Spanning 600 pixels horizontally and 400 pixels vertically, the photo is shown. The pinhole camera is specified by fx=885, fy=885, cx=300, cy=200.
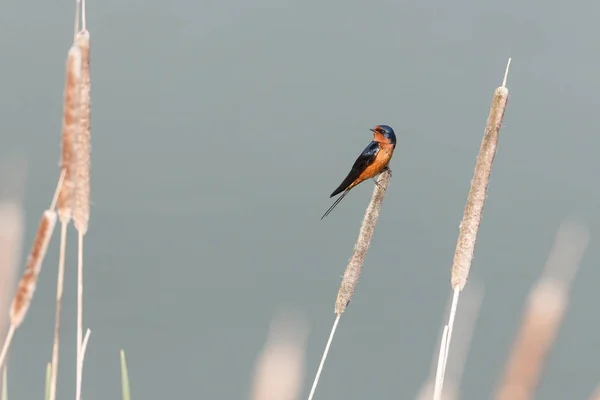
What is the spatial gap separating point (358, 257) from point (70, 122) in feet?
3.78

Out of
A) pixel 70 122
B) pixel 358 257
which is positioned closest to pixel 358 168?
pixel 358 257

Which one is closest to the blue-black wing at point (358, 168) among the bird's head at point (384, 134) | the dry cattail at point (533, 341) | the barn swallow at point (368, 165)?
the barn swallow at point (368, 165)

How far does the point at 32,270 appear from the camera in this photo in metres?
1.78

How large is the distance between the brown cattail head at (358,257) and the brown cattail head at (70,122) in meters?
1.06

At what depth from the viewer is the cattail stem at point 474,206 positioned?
8.11 feet

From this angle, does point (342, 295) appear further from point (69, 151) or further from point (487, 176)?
point (69, 151)

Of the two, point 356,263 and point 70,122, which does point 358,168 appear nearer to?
point 356,263

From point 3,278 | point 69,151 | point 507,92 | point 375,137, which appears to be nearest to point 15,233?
point 3,278

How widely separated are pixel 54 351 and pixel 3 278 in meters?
0.29

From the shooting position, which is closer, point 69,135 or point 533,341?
point 533,341

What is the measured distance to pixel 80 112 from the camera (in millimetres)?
1930

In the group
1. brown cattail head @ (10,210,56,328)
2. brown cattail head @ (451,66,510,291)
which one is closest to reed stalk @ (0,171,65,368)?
brown cattail head @ (10,210,56,328)

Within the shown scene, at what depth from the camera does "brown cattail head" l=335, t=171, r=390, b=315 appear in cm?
271

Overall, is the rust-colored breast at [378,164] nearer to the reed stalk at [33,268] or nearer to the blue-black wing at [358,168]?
the blue-black wing at [358,168]
